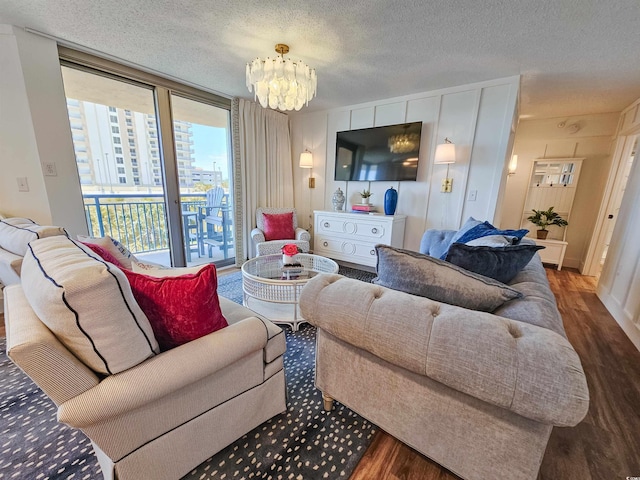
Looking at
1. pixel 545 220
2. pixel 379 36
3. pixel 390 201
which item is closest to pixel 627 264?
pixel 545 220

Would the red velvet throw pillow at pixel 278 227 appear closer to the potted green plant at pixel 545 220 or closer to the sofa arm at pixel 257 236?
the sofa arm at pixel 257 236

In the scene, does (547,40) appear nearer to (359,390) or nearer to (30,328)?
(359,390)

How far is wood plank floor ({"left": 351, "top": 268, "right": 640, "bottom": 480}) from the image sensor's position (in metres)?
1.06

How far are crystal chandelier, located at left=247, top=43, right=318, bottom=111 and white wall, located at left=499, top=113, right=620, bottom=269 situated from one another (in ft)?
12.5

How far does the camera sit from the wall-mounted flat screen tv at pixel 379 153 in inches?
123

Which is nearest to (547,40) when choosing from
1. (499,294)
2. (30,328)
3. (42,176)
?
(499,294)

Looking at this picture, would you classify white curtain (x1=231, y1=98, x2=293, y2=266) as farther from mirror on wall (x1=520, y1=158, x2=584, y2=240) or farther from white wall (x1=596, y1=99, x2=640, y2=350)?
white wall (x1=596, y1=99, x2=640, y2=350)

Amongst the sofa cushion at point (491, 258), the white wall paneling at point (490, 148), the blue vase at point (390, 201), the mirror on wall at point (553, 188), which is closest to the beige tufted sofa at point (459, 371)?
the sofa cushion at point (491, 258)

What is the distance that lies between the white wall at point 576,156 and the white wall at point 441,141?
1774 millimetres

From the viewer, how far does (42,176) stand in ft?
7.07

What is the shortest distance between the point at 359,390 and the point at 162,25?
2734mm

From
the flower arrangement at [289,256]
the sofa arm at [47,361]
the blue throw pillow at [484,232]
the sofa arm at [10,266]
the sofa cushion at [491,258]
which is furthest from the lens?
the flower arrangement at [289,256]

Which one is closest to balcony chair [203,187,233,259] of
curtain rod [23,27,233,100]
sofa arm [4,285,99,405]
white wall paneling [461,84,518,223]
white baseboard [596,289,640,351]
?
curtain rod [23,27,233,100]

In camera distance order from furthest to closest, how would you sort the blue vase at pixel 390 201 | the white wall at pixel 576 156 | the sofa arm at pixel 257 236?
the white wall at pixel 576 156
the sofa arm at pixel 257 236
the blue vase at pixel 390 201
